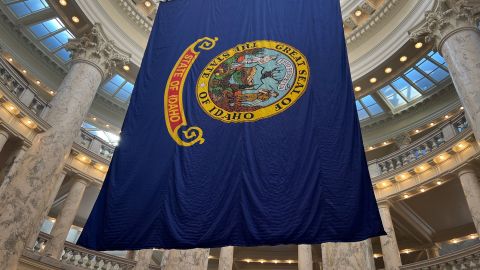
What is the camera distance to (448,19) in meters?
11.1

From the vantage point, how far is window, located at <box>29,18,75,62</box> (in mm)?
16616

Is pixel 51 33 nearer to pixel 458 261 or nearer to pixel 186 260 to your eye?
pixel 186 260

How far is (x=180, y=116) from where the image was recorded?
573cm

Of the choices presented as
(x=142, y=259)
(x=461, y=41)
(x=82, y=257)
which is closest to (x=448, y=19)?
(x=461, y=41)

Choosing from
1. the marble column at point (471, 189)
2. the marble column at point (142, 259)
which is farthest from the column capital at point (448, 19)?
the marble column at point (142, 259)

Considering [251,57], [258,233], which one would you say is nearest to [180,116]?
[251,57]

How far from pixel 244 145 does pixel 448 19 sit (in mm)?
9735

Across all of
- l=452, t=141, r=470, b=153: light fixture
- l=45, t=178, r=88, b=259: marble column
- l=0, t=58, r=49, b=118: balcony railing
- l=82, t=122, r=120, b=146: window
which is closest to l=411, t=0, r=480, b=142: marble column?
l=452, t=141, r=470, b=153: light fixture

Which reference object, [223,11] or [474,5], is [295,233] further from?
[474,5]

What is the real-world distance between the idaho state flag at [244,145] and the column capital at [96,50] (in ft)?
20.6

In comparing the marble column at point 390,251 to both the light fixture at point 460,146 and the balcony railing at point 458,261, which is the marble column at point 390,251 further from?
the light fixture at point 460,146

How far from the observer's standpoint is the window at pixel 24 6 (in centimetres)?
1573

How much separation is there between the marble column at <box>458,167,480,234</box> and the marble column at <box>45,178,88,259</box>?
44.3 ft

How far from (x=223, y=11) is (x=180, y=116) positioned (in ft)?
9.48
